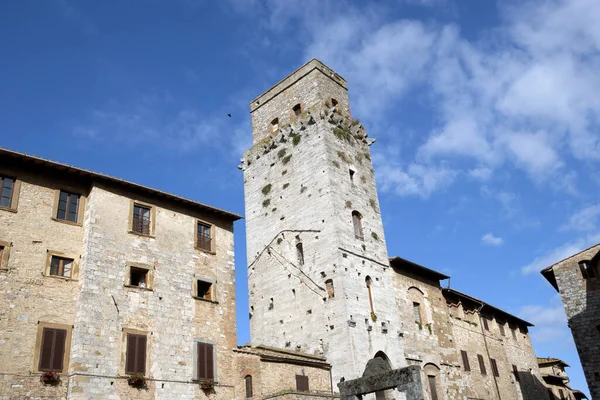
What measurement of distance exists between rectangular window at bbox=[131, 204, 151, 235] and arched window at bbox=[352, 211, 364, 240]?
38.8 ft

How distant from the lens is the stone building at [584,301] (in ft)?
95.7

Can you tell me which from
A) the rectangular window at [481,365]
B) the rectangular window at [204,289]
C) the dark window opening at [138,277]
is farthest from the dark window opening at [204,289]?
the rectangular window at [481,365]

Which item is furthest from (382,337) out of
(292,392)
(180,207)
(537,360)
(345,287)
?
(537,360)

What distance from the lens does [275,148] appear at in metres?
33.6

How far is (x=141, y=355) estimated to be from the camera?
19312mm

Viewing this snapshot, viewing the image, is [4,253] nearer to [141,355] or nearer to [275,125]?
[141,355]

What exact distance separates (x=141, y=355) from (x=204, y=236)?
587 centimetres

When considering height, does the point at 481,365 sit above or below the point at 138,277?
below

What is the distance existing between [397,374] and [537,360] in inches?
1364

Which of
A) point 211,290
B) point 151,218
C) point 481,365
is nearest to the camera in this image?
point 151,218

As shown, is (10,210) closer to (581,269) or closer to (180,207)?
(180,207)

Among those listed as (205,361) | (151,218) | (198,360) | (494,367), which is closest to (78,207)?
(151,218)

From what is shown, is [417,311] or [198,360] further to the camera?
[417,311]

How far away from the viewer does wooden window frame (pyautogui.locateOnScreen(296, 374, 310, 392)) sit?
23.3 meters
